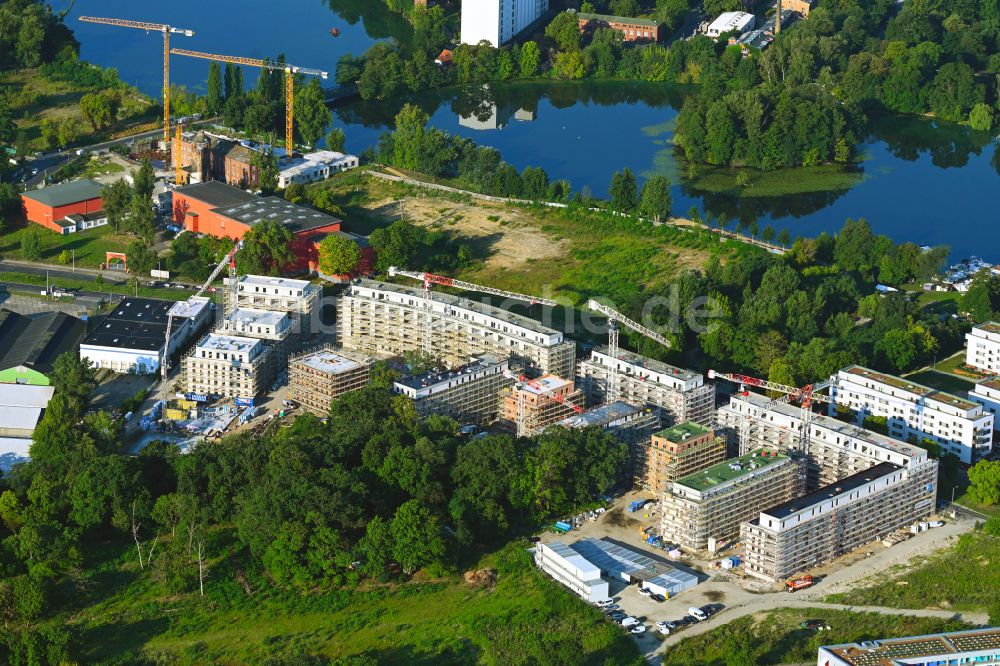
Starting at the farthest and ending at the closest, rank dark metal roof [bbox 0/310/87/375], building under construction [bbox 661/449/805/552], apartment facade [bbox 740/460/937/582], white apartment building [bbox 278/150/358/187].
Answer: white apartment building [bbox 278/150/358/187], dark metal roof [bbox 0/310/87/375], building under construction [bbox 661/449/805/552], apartment facade [bbox 740/460/937/582]

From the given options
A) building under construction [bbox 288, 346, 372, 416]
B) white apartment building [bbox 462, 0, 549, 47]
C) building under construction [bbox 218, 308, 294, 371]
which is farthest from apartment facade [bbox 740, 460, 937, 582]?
white apartment building [bbox 462, 0, 549, 47]

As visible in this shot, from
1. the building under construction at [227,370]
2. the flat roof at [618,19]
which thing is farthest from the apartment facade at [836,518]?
the flat roof at [618,19]

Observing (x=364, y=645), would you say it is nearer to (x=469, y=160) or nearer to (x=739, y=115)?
(x=469, y=160)

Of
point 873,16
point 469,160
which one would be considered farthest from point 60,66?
point 873,16

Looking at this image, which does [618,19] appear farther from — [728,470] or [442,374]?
[728,470]

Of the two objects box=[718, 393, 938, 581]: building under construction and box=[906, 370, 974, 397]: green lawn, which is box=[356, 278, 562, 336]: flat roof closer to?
box=[718, 393, 938, 581]: building under construction

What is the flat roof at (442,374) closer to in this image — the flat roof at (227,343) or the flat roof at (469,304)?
the flat roof at (469,304)

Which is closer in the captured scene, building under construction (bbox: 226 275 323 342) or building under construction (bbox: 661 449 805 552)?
building under construction (bbox: 661 449 805 552)
